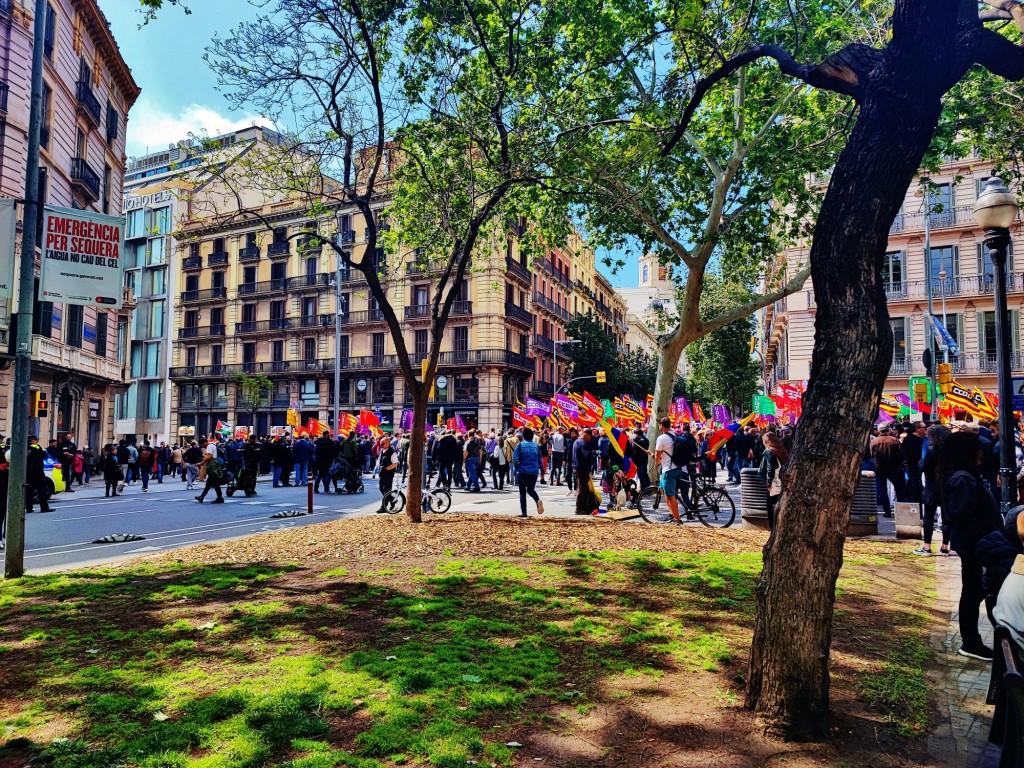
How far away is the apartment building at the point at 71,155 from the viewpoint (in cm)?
2419

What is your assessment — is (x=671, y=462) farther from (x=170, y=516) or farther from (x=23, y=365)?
(x=170, y=516)

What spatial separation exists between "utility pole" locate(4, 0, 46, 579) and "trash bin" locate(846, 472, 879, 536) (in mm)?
11026

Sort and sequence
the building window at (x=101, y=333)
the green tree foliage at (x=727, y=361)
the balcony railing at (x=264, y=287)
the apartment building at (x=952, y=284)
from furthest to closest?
the balcony railing at (x=264, y=287) → the green tree foliage at (x=727, y=361) → the apartment building at (x=952, y=284) → the building window at (x=101, y=333)

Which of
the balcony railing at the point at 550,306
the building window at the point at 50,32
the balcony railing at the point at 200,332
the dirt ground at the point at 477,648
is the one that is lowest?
the dirt ground at the point at 477,648

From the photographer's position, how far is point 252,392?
49.9 m

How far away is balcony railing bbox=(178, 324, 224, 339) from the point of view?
57031 millimetres

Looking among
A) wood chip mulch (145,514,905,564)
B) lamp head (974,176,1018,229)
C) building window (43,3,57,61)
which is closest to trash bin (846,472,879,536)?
wood chip mulch (145,514,905,564)

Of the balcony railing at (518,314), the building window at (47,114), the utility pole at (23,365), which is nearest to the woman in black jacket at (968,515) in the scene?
the utility pole at (23,365)

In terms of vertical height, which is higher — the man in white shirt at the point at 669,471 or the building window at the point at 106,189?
the building window at the point at 106,189

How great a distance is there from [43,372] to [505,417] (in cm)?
2730

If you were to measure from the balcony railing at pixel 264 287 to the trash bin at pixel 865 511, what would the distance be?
4867 centimetres

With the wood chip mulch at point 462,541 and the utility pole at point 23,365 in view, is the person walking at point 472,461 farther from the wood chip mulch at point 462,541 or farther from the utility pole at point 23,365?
the utility pole at point 23,365

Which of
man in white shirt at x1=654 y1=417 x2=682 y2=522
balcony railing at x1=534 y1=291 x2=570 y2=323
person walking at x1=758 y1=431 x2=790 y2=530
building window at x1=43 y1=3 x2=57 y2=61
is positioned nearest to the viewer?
person walking at x1=758 y1=431 x2=790 y2=530

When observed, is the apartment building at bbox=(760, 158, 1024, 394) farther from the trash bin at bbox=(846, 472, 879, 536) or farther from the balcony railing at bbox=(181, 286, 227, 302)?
the balcony railing at bbox=(181, 286, 227, 302)
